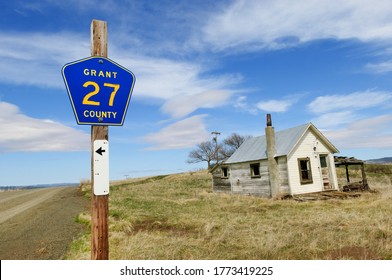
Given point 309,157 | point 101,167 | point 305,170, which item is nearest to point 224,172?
point 305,170

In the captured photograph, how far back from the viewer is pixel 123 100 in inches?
157

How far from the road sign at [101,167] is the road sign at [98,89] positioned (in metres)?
0.31

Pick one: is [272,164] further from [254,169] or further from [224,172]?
[224,172]

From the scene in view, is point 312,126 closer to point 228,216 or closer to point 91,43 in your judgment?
point 228,216

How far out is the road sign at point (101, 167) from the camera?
3.72 meters

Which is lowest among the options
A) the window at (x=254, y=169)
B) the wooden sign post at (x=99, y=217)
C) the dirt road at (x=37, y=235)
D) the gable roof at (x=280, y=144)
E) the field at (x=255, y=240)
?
the field at (x=255, y=240)

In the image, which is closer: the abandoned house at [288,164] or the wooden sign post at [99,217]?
the wooden sign post at [99,217]

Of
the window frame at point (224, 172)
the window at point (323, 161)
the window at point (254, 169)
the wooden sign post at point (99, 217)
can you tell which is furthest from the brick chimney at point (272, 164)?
the wooden sign post at point (99, 217)

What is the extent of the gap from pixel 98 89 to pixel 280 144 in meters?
18.7

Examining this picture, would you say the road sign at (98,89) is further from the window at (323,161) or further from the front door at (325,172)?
the window at (323,161)

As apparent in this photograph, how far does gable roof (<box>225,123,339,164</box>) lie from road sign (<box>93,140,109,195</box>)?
660 inches

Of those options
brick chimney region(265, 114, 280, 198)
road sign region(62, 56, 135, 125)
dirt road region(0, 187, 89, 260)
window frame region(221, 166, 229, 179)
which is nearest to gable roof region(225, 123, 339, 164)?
brick chimney region(265, 114, 280, 198)

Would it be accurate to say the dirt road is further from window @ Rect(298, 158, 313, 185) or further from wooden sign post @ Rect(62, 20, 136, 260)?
window @ Rect(298, 158, 313, 185)
